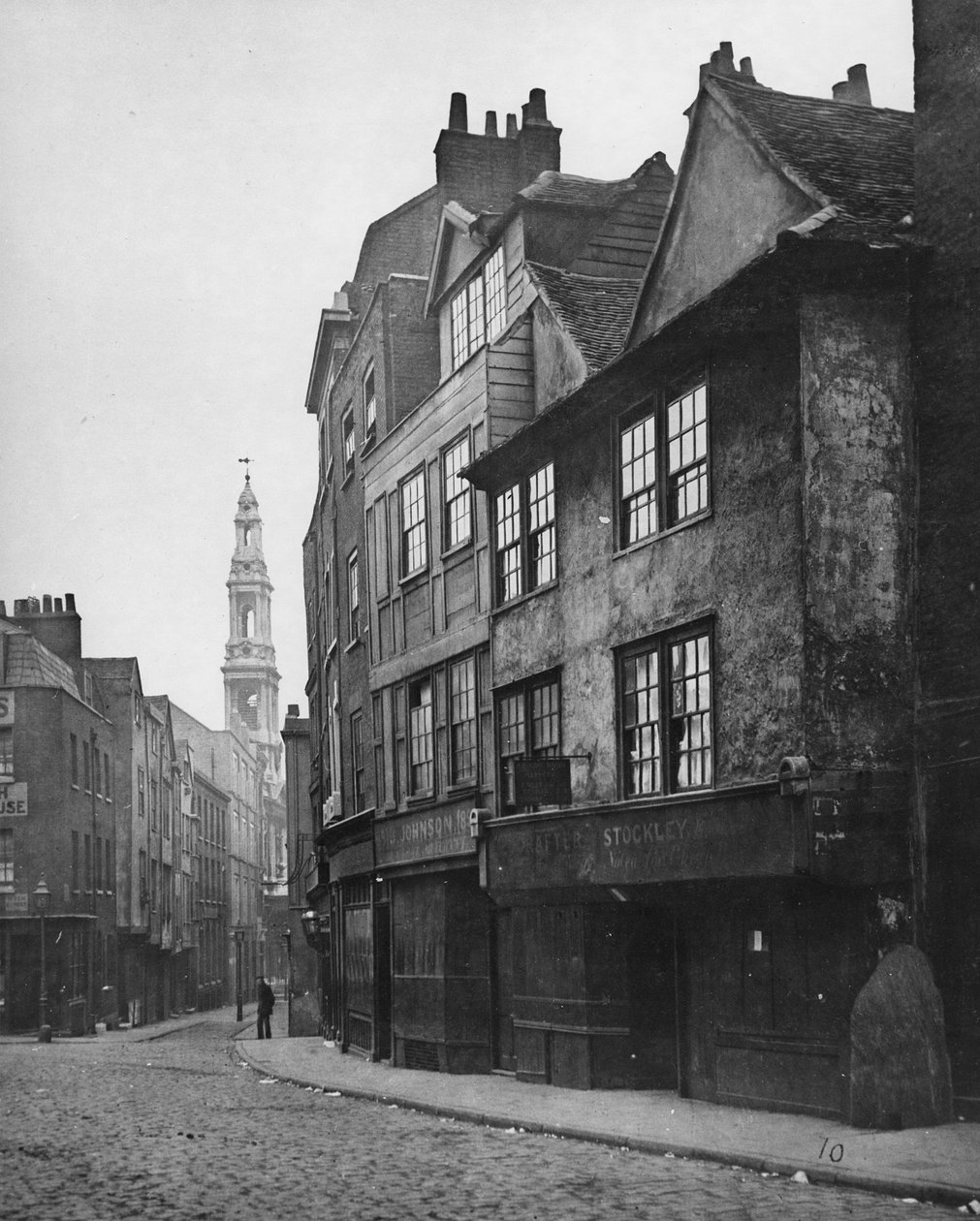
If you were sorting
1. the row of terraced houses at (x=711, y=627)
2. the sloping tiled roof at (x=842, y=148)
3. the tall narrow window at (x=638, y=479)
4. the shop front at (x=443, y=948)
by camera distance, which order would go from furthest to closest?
the shop front at (x=443, y=948)
the tall narrow window at (x=638, y=479)
the sloping tiled roof at (x=842, y=148)
the row of terraced houses at (x=711, y=627)

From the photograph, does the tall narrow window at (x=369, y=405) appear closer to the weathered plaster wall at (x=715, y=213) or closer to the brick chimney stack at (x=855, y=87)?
the brick chimney stack at (x=855, y=87)

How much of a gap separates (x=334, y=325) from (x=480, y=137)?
7264 mm

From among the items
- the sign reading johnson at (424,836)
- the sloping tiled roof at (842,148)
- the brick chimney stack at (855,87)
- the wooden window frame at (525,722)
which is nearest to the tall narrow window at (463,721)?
the sign reading johnson at (424,836)

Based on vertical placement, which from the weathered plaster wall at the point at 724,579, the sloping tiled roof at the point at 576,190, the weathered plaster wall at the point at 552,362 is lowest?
the weathered plaster wall at the point at 724,579

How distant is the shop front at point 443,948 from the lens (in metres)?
20.9

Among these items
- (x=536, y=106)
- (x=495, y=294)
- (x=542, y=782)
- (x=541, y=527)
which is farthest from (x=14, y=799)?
(x=542, y=782)

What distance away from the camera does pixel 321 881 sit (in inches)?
1272

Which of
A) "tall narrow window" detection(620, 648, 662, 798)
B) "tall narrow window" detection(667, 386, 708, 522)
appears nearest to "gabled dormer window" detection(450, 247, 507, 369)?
"tall narrow window" detection(667, 386, 708, 522)

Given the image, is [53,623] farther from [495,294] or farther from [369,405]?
[495,294]

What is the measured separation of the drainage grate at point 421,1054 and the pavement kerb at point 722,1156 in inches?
139

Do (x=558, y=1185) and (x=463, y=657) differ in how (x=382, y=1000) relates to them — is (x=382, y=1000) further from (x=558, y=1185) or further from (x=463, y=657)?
(x=558, y=1185)

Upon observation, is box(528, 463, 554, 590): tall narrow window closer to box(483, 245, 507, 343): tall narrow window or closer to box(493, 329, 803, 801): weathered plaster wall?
box(493, 329, 803, 801): weathered plaster wall

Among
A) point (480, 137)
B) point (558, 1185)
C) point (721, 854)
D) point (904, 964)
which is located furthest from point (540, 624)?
point (480, 137)

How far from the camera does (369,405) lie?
91.8 ft
